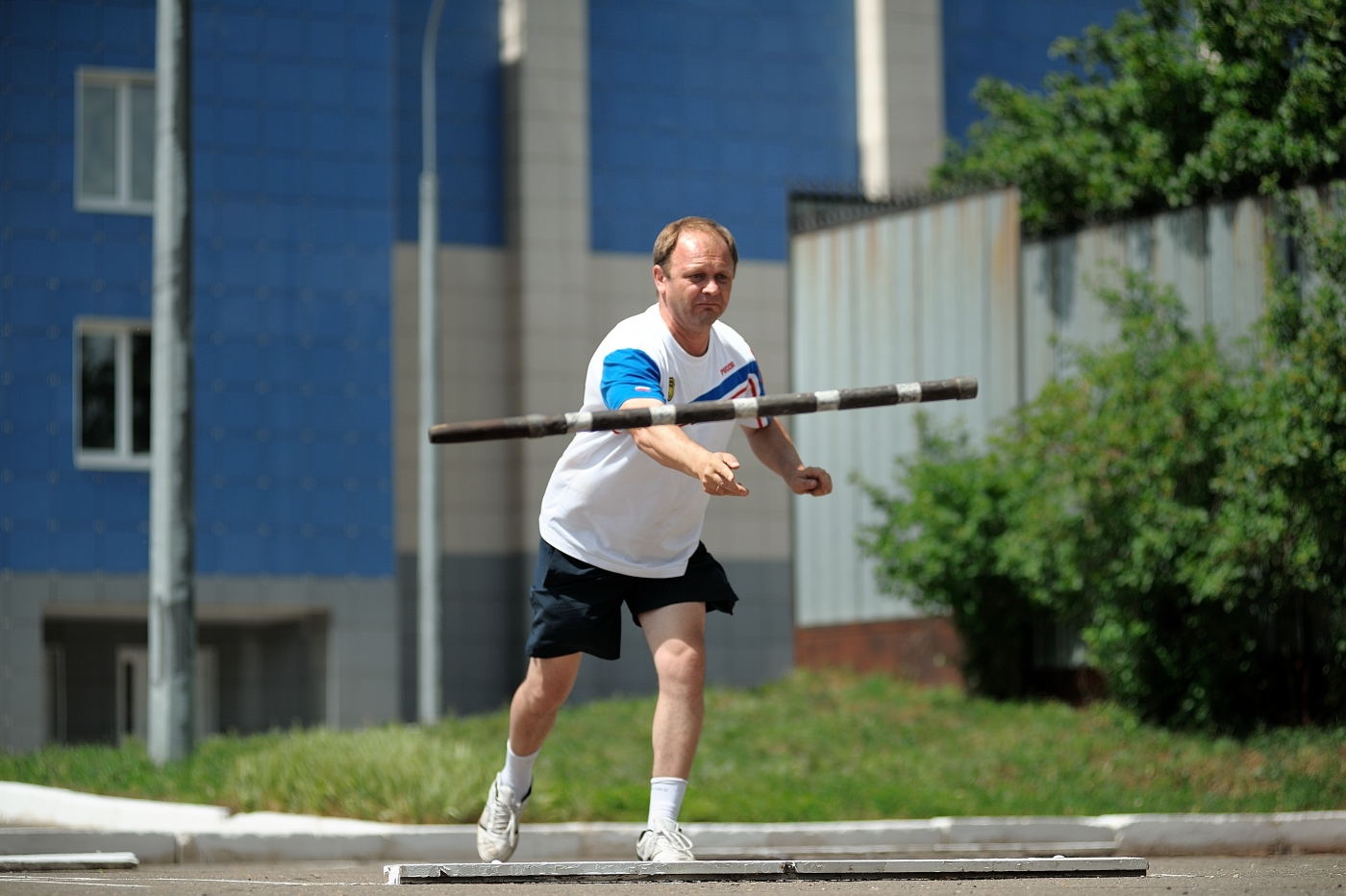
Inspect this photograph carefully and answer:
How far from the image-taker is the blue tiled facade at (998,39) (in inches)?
1154

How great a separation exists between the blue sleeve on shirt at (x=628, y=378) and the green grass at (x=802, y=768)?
13.2 feet

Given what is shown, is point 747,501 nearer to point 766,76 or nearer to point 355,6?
point 766,76

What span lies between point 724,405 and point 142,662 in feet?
70.2

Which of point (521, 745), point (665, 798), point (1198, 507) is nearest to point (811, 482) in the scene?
point (665, 798)

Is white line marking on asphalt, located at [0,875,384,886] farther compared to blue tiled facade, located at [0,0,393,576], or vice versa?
blue tiled facade, located at [0,0,393,576]

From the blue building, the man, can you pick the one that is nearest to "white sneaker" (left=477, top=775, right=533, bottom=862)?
the man

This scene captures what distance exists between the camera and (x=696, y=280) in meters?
5.91

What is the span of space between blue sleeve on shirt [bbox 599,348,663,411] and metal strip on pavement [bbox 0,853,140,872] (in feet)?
9.19

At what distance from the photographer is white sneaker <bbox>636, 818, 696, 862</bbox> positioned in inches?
220

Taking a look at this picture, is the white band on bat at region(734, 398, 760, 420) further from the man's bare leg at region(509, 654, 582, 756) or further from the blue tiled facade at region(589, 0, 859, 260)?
the blue tiled facade at region(589, 0, 859, 260)

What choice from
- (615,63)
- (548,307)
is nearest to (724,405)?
(548,307)

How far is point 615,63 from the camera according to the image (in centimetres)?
2781

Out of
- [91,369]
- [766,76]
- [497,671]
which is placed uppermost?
[766,76]

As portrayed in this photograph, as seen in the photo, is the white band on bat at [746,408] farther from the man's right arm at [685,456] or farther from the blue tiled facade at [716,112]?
the blue tiled facade at [716,112]
